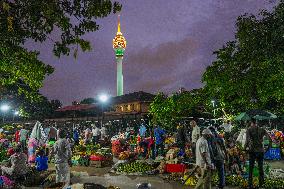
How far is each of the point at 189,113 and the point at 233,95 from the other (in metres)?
19.3

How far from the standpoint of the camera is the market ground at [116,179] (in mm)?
A: 12874

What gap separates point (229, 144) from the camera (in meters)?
14.8

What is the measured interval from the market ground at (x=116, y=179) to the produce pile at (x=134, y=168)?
0.68 metres

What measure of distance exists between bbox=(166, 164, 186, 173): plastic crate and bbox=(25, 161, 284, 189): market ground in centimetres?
68

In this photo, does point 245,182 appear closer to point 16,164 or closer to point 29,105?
point 16,164

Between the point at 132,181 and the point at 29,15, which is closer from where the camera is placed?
the point at 29,15

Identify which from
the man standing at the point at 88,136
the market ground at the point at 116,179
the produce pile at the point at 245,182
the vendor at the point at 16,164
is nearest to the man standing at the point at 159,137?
the market ground at the point at 116,179

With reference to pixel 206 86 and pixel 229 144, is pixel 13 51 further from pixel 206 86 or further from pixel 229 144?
pixel 206 86

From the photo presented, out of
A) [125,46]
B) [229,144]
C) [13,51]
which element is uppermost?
[125,46]

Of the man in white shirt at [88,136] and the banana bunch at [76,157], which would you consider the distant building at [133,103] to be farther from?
the banana bunch at [76,157]

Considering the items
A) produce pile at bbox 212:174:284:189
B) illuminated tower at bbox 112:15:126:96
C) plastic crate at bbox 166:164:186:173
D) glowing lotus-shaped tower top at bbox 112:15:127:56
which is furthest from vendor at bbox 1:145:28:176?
glowing lotus-shaped tower top at bbox 112:15:127:56

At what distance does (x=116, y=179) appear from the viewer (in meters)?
14.5

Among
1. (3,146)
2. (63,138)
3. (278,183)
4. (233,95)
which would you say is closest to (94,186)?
(63,138)

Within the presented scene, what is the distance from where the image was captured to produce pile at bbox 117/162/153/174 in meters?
15.9
